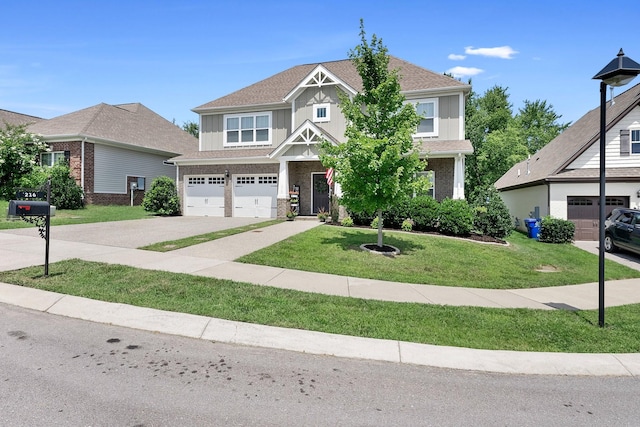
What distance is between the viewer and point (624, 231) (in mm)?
13688

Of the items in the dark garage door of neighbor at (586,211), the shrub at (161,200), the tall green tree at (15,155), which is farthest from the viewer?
the tall green tree at (15,155)

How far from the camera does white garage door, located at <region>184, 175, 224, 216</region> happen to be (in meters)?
21.6

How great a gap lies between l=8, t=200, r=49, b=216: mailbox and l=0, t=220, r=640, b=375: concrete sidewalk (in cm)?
138

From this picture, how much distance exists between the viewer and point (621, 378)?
164 inches

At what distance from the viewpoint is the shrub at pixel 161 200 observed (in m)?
21.3

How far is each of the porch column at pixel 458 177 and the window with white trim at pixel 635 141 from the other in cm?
885

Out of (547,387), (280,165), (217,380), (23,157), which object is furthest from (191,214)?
(547,387)

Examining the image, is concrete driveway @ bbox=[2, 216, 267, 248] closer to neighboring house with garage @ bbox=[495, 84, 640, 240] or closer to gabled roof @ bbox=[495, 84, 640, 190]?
neighboring house with garage @ bbox=[495, 84, 640, 240]

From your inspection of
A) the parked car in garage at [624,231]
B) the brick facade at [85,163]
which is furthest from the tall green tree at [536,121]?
the brick facade at [85,163]

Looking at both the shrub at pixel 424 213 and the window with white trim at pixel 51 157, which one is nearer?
the shrub at pixel 424 213

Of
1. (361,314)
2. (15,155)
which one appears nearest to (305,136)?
(361,314)

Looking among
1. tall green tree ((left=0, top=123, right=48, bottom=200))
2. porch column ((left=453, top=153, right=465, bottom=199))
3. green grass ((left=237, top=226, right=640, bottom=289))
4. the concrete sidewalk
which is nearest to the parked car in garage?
Answer: green grass ((left=237, top=226, right=640, bottom=289))

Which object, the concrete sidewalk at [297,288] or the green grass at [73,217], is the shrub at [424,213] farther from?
the green grass at [73,217]

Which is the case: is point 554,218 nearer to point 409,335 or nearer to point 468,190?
point 409,335
